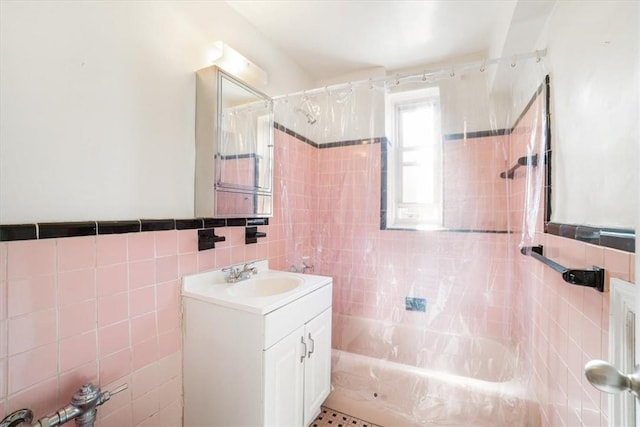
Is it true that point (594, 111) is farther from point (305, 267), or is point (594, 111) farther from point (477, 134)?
point (305, 267)

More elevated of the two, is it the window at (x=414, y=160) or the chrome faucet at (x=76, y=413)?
the window at (x=414, y=160)

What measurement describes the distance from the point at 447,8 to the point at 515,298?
180 cm

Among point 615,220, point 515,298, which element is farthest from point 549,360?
point 615,220

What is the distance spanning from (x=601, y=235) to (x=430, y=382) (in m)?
1.16

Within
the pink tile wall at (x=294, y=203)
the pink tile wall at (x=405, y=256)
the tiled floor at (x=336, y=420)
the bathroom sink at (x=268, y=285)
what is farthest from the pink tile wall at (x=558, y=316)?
the pink tile wall at (x=294, y=203)

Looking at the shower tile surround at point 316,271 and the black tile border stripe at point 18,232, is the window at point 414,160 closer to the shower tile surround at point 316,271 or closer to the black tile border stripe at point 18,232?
the shower tile surround at point 316,271

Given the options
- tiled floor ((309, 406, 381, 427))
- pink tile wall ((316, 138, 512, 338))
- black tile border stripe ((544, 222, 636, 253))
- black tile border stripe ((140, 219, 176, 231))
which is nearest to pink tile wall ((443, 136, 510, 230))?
pink tile wall ((316, 138, 512, 338))

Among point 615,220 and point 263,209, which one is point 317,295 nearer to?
point 263,209

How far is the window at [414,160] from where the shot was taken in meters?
1.70

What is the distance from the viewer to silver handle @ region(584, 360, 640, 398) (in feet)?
1.32

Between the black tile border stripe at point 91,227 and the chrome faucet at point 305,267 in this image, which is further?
the chrome faucet at point 305,267

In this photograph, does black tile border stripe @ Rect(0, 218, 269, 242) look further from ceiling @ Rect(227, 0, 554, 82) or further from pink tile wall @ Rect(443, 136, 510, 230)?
pink tile wall @ Rect(443, 136, 510, 230)

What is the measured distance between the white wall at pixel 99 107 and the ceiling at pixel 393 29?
51 cm

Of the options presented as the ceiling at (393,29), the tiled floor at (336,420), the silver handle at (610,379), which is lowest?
the tiled floor at (336,420)
